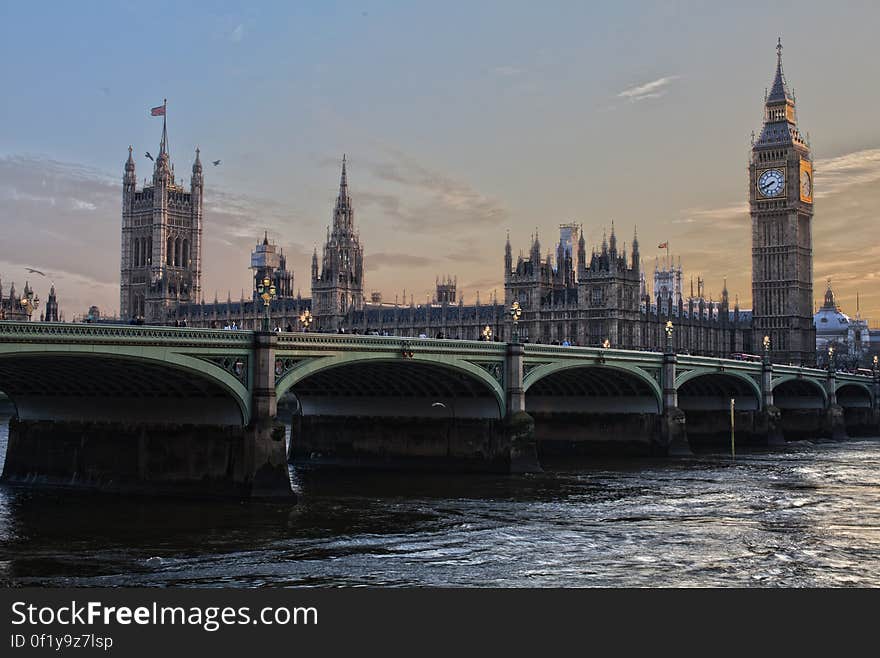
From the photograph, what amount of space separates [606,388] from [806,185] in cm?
10812

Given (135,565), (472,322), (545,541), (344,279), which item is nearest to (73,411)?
(135,565)

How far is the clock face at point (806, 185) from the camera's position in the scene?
178750mm

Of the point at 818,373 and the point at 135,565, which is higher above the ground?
the point at 818,373

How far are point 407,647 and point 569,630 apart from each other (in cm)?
405

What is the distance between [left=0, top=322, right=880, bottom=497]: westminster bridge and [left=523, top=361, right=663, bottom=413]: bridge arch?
158 millimetres

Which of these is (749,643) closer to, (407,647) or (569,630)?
(569,630)

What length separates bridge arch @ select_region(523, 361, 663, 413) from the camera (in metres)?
81.6

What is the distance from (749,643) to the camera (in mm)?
21391

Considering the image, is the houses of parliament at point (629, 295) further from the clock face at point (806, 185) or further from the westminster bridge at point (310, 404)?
the westminster bridge at point (310, 404)

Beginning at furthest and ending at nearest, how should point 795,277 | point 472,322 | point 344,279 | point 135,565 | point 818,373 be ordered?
1. point 344,279
2. point 795,277
3. point 472,322
4. point 818,373
5. point 135,565

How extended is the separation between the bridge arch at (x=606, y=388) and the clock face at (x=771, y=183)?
334 ft

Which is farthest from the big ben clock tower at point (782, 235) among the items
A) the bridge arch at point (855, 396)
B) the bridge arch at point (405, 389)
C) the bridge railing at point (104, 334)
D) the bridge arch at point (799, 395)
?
the bridge railing at point (104, 334)

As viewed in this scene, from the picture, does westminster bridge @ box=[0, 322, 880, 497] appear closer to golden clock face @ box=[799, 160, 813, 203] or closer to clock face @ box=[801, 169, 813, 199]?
golden clock face @ box=[799, 160, 813, 203]

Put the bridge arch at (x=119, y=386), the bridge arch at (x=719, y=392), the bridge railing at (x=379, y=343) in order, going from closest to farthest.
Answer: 1. the bridge arch at (x=119, y=386)
2. the bridge railing at (x=379, y=343)
3. the bridge arch at (x=719, y=392)
